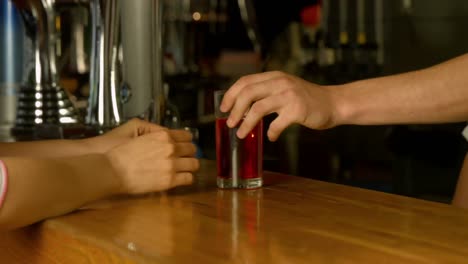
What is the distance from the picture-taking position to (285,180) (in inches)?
55.1

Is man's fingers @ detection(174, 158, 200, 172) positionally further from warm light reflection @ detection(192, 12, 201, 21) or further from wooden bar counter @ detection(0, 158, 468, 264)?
warm light reflection @ detection(192, 12, 201, 21)

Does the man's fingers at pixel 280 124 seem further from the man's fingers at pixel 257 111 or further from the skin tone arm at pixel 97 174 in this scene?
the skin tone arm at pixel 97 174

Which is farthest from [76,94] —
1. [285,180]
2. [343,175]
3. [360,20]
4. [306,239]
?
[306,239]

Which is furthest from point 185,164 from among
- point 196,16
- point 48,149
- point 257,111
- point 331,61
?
point 196,16


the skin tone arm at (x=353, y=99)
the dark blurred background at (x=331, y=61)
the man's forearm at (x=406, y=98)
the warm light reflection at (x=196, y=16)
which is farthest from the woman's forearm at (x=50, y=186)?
the warm light reflection at (x=196, y=16)

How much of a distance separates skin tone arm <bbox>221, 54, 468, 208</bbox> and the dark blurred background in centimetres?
208

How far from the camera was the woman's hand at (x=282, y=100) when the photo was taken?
1187mm

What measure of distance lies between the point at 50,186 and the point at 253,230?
26 centimetres

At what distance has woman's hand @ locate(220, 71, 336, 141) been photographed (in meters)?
1.19

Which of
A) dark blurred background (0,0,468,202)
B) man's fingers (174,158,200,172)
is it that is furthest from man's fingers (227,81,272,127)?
dark blurred background (0,0,468,202)

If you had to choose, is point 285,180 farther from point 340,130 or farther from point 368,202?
point 340,130

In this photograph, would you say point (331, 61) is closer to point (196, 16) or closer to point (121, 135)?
point (196, 16)

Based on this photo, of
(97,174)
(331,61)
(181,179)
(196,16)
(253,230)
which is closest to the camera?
(253,230)

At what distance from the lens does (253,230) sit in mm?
969
